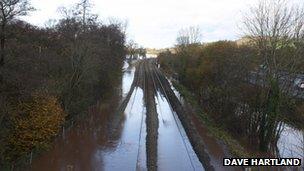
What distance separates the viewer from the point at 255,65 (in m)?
35.0

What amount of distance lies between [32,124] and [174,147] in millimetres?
9349

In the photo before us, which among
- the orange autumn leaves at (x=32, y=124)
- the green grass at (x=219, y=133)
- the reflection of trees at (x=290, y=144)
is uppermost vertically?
the orange autumn leaves at (x=32, y=124)

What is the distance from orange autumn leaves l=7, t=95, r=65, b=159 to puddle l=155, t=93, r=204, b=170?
21.4 feet

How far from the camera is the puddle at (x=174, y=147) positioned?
24.7 meters

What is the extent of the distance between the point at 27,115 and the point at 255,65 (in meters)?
18.3

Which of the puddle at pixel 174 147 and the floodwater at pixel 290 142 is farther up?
the puddle at pixel 174 147

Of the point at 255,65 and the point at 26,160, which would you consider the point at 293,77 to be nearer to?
the point at 255,65

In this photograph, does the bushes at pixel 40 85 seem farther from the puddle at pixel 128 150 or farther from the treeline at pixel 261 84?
the treeline at pixel 261 84

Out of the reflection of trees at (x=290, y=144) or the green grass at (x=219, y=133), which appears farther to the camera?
the reflection of trees at (x=290, y=144)

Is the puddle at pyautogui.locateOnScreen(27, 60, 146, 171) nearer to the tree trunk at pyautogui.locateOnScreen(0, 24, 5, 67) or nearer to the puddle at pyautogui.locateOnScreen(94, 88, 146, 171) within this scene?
the puddle at pyautogui.locateOnScreen(94, 88, 146, 171)

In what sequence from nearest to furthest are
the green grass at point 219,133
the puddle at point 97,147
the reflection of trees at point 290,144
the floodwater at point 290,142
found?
1. the puddle at point 97,147
2. the green grass at point 219,133
3. the reflection of trees at point 290,144
4. the floodwater at point 290,142

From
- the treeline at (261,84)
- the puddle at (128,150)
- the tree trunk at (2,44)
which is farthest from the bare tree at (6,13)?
the treeline at (261,84)

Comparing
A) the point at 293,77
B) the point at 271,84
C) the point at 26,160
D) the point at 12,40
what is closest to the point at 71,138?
the point at 26,160

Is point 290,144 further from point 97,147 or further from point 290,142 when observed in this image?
point 97,147
